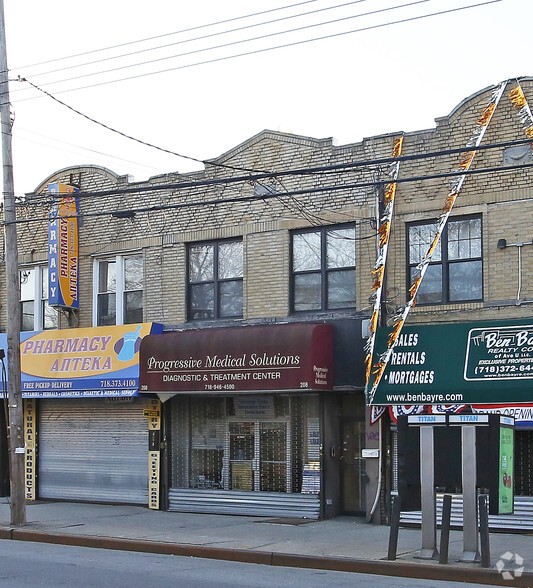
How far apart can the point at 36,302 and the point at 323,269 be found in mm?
7669

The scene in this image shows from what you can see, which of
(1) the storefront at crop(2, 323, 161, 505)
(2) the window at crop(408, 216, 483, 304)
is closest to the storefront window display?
(1) the storefront at crop(2, 323, 161, 505)

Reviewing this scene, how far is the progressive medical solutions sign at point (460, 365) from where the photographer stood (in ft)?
50.9

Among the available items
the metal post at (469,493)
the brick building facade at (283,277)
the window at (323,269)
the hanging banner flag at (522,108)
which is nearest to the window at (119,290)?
the brick building facade at (283,277)

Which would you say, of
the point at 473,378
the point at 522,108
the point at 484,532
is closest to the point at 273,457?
the point at 473,378

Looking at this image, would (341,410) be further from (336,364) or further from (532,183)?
(532,183)

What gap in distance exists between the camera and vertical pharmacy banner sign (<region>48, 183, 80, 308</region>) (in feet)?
68.0

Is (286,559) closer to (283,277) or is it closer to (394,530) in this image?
(394,530)

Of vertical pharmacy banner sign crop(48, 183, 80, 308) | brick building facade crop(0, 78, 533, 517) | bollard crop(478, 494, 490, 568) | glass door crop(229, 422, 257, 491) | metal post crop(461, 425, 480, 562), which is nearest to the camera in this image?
bollard crop(478, 494, 490, 568)

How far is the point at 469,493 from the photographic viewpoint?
12789 millimetres

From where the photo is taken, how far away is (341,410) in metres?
18.5

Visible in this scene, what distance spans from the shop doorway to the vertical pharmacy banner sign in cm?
479

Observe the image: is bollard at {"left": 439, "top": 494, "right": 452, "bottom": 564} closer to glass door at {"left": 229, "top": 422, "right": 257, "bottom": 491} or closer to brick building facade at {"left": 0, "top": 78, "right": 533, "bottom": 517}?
brick building facade at {"left": 0, "top": 78, "right": 533, "bottom": 517}

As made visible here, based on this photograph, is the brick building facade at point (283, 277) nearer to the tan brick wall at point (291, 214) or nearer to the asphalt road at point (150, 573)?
the tan brick wall at point (291, 214)

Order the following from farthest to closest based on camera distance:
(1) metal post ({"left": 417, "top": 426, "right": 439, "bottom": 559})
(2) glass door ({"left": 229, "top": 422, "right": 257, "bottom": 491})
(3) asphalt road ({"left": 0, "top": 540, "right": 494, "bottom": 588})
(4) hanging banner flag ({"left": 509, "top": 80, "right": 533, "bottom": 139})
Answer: (2) glass door ({"left": 229, "top": 422, "right": 257, "bottom": 491}) < (4) hanging banner flag ({"left": 509, "top": 80, "right": 533, "bottom": 139}) < (1) metal post ({"left": 417, "top": 426, "right": 439, "bottom": 559}) < (3) asphalt road ({"left": 0, "top": 540, "right": 494, "bottom": 588})
